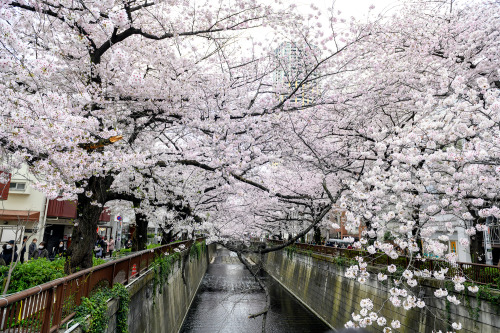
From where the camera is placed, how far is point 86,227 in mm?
8641

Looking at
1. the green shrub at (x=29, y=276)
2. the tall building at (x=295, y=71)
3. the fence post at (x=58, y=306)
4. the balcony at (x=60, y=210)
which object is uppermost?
the tall building at (x=295, y=71)

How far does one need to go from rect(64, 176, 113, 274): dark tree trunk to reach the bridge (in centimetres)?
109

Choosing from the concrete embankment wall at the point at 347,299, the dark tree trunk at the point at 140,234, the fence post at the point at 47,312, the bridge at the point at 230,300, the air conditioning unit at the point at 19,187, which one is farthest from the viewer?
the air conditioning unit at the point at 19,187

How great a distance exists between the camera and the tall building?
1021cm

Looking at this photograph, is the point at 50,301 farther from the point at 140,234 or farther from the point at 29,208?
the point at 29,208

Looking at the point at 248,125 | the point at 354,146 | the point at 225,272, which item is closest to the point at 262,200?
the point at 354,146

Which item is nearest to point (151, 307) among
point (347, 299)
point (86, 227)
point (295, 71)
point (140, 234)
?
point (86, 227)

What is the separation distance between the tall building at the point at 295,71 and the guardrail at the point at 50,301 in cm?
697

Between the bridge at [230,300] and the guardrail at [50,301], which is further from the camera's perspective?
the bridge at [230,300]

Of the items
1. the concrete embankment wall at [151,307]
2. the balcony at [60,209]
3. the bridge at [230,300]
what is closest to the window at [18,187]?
the balcony at [60,209]

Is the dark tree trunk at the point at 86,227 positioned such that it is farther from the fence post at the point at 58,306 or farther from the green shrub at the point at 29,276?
the fence post at the point at 58,306

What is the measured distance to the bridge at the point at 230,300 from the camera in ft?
14.6

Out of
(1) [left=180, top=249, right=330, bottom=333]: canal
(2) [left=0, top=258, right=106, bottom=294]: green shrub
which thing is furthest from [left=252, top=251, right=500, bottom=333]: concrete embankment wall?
(2) [left=0, top=258, right=106, bottom=294]: green shrub

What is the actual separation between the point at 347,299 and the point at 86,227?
13594 millimetres
